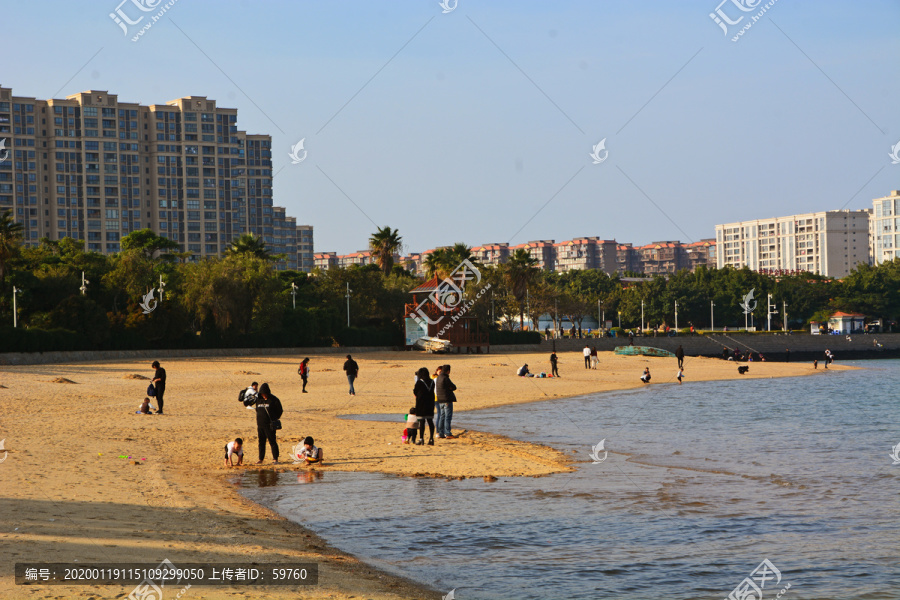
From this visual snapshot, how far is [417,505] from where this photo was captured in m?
12.9

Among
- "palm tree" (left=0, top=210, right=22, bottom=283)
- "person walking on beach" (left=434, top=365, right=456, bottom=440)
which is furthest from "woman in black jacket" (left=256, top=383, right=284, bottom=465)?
"palm tree" (left=0, top=210, right=22, bottom=283)

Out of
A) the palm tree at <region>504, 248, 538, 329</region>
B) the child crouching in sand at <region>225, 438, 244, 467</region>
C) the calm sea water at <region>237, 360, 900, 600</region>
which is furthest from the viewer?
the palm tree at <region>504, 248, 538, 329</region>

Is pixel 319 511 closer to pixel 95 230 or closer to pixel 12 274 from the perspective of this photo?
pixel 12 274

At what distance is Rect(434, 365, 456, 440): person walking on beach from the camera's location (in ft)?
60.5

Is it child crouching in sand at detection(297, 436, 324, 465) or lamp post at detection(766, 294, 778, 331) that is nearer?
child crouching in sand at detection(297, 436, 324, 465)

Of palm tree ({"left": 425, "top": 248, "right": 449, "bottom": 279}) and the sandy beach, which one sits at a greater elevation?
palm tree ({"left": 425, "top": 248, "right": 449, "bottom": 279})

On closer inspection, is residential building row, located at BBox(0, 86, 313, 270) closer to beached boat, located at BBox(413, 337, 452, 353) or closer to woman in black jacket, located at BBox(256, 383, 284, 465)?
beached boat, located at BBox(413, 337, 452, 353)

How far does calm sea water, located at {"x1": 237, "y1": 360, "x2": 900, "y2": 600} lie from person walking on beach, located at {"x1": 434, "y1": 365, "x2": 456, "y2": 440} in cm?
262

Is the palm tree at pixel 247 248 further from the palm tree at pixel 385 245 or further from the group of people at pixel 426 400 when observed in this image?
the group of people at pixel 426 400

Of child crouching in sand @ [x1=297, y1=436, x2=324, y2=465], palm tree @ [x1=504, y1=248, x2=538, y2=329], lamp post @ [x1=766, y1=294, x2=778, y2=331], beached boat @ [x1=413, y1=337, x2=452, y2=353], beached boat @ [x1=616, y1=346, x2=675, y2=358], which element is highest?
palm tree @ [x1=504, y1=248, x2=538, y2=329]

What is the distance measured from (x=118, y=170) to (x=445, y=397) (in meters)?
146

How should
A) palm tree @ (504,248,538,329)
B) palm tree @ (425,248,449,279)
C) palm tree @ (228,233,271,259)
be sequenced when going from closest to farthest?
palm tree @ (228,233,271,259)
palm tree @ (425,248,449,279)
palm tree @ (504,248,538,329)

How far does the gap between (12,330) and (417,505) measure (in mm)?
41284

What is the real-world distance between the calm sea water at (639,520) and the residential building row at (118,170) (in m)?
128
